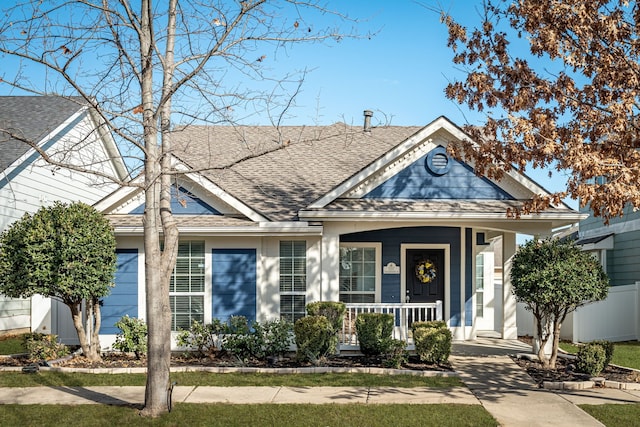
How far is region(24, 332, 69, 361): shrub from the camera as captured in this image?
12.1 metres

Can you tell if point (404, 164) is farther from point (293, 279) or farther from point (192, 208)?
point (192, 208)

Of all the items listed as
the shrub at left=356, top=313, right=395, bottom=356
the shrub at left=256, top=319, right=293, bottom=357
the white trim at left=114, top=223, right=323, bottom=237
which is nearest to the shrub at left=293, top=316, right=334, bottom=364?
the shrub at left=256, top=319, right=293, bottom=357

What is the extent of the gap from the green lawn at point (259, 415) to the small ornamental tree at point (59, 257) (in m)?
3.24

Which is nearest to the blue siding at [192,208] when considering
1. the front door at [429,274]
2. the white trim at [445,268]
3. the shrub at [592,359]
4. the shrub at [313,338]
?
the shrub at [313,338]

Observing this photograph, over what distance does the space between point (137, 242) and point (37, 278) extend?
262 centimetres

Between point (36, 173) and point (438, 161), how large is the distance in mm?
11658

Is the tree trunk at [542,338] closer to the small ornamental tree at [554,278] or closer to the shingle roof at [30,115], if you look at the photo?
the small ornamental tree at [554,278]

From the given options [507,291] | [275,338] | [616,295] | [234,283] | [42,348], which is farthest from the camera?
[616,295]

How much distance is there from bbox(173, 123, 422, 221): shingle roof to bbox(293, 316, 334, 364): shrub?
2.78m

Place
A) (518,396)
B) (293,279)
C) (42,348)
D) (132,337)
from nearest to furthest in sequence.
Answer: (518,396), (42,348), (132,337), (293,279)

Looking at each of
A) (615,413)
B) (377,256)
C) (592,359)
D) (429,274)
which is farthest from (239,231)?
(615,413)

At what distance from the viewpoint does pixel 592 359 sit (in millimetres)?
10977

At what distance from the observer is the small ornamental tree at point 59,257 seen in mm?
11664

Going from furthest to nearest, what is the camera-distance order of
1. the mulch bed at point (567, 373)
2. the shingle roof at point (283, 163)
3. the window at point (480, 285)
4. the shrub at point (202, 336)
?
the window at point (480, 285) → the shingle roof at point (283, 163) → the shrub at point (202, 336) → the mulch bed at point (567, 373)
